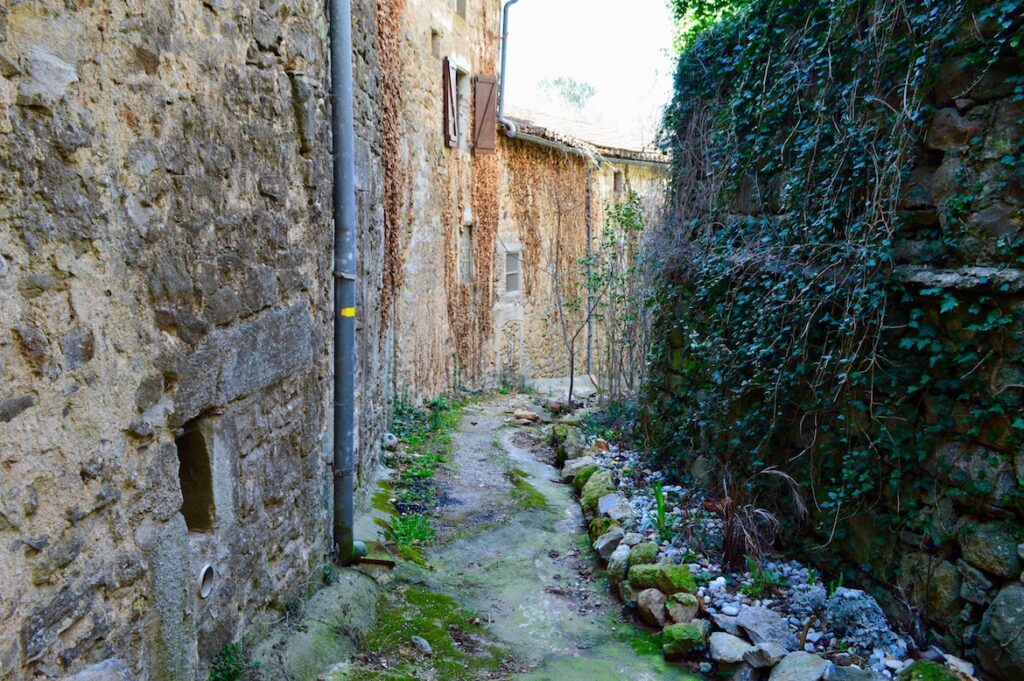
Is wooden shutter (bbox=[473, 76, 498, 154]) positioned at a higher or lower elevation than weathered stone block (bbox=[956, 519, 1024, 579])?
higher

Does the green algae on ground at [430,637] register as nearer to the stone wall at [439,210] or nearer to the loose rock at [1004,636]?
the loose rock at [1004,636]

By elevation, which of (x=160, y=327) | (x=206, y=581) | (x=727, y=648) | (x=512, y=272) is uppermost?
(x=512, y=272)

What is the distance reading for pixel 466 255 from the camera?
455 inches

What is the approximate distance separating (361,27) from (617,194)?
10768mm

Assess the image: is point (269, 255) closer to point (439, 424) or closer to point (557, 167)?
point (439, 424)

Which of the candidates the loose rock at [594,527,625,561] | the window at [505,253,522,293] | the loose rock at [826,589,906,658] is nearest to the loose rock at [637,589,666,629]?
the loose rock at [594,527,625,561]

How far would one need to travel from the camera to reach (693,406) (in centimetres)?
625

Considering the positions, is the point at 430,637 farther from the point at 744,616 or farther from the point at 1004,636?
the point at 1004,636

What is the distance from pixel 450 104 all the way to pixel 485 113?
41.1 inches

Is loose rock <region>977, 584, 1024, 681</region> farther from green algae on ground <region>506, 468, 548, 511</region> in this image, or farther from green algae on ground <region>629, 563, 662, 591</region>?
green algae on ground <region>506, 468, 548, 511</region>

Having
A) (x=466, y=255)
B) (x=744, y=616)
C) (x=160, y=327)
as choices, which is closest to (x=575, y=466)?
(x=744, y=616)

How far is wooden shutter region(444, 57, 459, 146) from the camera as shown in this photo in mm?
10391

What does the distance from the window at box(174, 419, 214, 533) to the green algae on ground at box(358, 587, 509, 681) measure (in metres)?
1.08

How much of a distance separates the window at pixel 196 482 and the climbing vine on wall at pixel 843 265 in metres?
3.20
